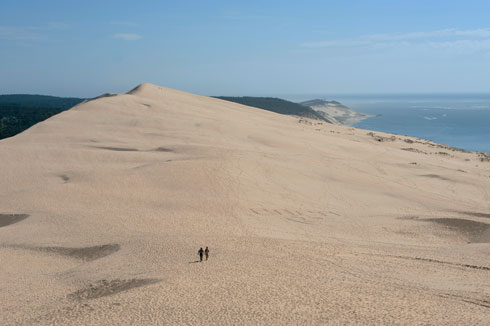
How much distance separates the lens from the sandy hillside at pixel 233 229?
1260 centimetres

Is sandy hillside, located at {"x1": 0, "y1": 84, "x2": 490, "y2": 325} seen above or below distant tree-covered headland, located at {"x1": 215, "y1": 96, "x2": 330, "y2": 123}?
below

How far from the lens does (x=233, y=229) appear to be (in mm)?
19922

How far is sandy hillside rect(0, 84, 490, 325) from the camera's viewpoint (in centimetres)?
1260

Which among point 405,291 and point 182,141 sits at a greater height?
point 182,141

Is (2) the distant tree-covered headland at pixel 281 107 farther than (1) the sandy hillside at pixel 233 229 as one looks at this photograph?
Yes

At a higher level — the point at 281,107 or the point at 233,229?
the point at 281,107

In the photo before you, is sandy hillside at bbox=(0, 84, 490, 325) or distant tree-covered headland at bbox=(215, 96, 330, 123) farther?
distant tree-covered headland at bbox=(215, 96, 330, 123)

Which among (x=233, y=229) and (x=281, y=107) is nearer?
(x=233, y=229)

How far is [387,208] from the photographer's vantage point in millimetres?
24531

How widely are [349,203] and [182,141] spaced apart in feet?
49.7

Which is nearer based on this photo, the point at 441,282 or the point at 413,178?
the point at 441,282

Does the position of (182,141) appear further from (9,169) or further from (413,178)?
(413,178)

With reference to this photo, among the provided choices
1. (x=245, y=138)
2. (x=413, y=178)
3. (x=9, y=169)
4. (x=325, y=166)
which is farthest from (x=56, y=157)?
(x=413, y=178)

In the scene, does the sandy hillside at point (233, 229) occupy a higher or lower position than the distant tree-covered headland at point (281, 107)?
lower
